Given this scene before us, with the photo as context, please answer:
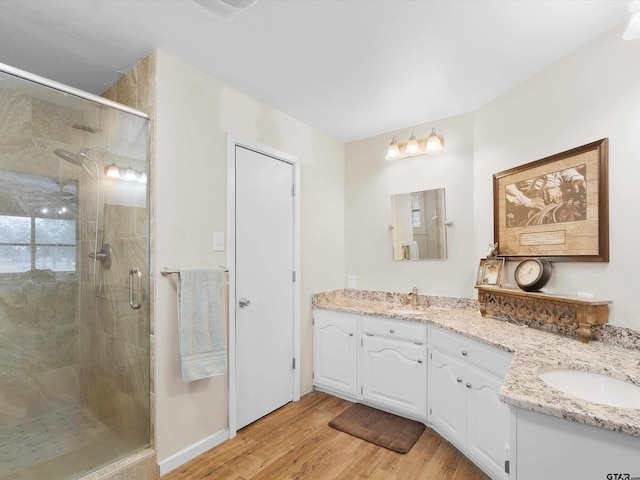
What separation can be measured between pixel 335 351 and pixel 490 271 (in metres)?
1.43

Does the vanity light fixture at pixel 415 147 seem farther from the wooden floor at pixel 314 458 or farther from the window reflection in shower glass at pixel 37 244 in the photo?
the window reflection in shower glass at pixel 37 244

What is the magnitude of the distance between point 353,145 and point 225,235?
182cm

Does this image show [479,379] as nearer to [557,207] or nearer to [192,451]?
[557,207]

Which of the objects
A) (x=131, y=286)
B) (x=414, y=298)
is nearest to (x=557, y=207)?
(x=414, y=298)

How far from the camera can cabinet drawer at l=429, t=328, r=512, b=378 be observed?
1.68m

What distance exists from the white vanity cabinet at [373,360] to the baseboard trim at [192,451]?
3.34 ft

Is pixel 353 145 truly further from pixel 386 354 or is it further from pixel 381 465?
pixel 381 465

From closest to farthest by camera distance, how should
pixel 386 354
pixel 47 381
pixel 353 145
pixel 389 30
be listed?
pixel 389 30, pixel 47 381, pixel 386 354, pixel 353 145

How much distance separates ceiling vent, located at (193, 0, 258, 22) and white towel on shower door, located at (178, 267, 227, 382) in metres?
1.38

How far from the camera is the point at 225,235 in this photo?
2201 millimetres

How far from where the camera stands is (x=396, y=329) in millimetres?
2447

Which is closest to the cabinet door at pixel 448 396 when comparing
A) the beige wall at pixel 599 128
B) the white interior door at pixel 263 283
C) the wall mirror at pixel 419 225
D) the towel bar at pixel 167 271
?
the beige wall at pixel 599 128

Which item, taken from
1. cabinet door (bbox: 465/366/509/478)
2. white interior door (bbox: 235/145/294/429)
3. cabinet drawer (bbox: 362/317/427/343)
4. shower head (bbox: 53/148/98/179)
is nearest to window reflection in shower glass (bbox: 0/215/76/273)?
shower head (bbox: 53/148/98/179)

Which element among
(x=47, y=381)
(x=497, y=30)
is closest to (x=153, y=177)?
(x=47, y=381)
